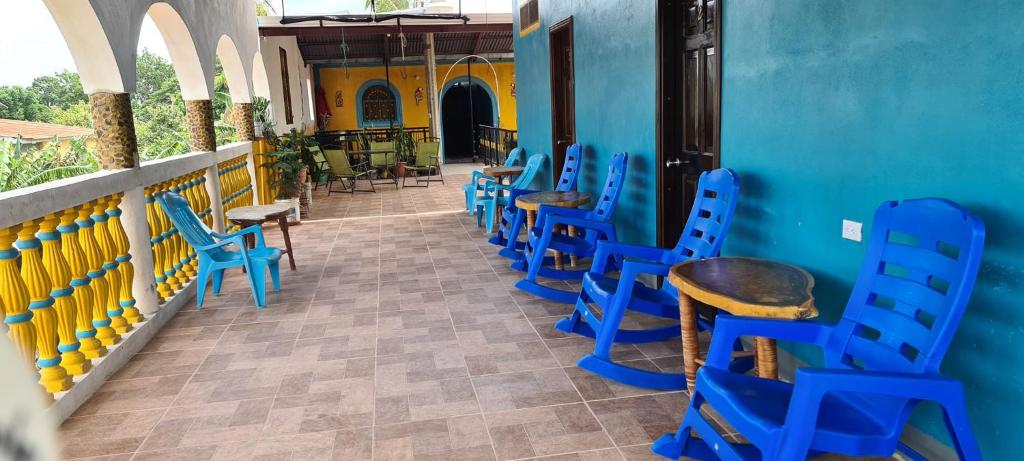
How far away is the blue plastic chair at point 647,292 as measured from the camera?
3307 millimetres

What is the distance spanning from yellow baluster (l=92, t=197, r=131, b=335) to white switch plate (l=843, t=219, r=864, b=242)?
3604mm

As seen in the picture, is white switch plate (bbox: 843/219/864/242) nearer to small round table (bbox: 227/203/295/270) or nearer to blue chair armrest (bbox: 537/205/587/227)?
blue chair armrest (bbox: 537/205/587/227)

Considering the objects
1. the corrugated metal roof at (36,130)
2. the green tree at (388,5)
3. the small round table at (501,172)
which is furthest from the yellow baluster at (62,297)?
the green tree at (388,5)

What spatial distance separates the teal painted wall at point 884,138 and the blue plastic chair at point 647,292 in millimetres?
184

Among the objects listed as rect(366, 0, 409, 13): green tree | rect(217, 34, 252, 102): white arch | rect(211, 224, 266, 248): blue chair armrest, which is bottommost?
rect(211, 224, 266, 248): blue chair armrest

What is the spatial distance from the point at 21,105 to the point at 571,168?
17887 mm

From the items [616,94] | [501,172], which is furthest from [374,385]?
[501,172]

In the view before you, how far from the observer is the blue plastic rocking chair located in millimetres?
5996

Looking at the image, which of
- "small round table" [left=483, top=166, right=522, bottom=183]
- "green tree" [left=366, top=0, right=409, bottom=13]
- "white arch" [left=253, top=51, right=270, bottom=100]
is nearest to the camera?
"small round table" [left=483, top=166, right=522, bottom=183]

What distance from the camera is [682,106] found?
15.0ft

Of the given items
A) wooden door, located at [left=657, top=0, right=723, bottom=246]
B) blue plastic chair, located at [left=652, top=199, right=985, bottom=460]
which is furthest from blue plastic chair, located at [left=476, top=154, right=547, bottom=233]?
blue plastic chair, located at [left=652, top=199, right=985, bottom=460]

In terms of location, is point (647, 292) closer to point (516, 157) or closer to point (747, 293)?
point (747, 293)

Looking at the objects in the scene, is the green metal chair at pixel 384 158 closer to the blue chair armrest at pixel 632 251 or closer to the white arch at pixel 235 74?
the white arch at pixel 235 74

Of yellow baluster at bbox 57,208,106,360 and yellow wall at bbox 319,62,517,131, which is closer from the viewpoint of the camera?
yellow baluster at bbox 57,208,106,360
